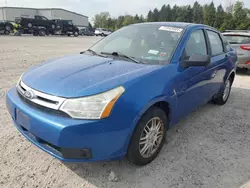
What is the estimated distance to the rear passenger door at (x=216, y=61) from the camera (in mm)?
3771

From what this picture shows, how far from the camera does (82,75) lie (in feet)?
7.85

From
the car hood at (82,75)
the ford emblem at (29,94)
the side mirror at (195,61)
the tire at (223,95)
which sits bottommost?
the tire at (223,95)

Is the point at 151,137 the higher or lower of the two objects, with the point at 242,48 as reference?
lower

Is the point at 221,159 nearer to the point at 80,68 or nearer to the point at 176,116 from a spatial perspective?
the point at 176,116

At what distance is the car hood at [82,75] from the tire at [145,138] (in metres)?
0.45

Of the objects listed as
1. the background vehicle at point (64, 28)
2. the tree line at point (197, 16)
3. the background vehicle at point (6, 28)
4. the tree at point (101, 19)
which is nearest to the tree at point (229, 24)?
the tree line at point (197, 16)

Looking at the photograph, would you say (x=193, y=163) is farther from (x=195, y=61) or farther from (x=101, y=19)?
(x=101, y=19)

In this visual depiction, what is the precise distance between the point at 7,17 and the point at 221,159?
6490 centimetres

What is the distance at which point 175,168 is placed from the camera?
262 centimetres

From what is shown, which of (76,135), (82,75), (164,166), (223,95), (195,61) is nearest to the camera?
(76,135)

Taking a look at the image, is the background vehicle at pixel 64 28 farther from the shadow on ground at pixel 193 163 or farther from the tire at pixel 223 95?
the shadow on ground at pixel 193 163

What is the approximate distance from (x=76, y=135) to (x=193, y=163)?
1.51m

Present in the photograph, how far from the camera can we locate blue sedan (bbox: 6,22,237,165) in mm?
2020

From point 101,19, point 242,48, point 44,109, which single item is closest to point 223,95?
point 242,48
